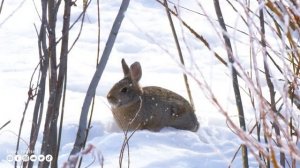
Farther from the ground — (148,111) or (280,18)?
(280,18)

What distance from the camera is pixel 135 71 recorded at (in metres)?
6.04

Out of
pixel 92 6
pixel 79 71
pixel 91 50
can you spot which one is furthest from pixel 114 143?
pixel 92 6

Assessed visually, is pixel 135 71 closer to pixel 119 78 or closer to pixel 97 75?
pixel 119 78

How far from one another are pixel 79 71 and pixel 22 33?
4.29 feet

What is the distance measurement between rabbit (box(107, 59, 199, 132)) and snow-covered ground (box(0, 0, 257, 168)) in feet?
0.38

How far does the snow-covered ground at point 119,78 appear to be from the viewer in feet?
14.7

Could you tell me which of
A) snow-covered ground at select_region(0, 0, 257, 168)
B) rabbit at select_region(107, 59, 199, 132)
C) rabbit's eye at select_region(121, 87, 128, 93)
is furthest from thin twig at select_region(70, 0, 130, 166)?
rabbit's eye at select_region(121, 87, 128, 93)

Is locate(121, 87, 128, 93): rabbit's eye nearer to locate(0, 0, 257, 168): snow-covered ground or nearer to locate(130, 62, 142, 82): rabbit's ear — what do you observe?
locate(130, 62, 142, 82): rabbit's ear

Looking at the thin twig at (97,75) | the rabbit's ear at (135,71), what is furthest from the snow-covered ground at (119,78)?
the thin twig at (97,75)

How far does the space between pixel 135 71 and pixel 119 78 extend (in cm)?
75

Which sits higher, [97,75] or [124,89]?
[97,75]

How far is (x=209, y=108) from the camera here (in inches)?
245

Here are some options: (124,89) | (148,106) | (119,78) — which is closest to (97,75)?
(124,89)

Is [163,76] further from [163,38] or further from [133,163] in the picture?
[133,163]
